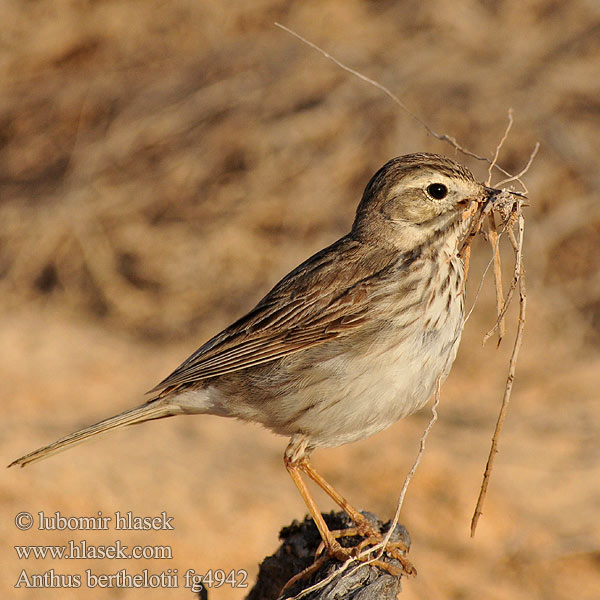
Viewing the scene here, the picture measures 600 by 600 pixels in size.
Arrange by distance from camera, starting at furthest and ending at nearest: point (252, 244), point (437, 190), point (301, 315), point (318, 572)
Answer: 1. point (252, 244)
2. point (301, 315)
3. point (318, 572)
4. point (437, 190)

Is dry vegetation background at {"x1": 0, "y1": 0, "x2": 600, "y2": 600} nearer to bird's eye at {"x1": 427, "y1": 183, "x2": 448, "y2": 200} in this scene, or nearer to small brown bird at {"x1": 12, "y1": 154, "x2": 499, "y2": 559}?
small brown bird at {"x1": 12, "y1": 154, "x2": 499, "y2": 559}

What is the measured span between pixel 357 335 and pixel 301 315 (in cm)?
43

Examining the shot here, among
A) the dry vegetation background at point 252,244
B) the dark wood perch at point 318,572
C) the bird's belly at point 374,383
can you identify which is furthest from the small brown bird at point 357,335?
the dry vegetation background at point 252,244

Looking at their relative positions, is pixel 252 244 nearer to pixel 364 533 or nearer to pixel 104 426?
pixel 104 426

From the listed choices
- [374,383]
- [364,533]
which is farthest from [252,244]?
[374,383]

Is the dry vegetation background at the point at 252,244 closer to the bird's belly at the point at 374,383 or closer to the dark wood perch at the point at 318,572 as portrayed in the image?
the dark wood perch at the point at 318,572

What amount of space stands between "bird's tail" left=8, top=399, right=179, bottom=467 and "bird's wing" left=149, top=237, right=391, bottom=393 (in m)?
0.14

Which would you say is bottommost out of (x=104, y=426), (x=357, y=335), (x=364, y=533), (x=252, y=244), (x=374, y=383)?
(x=364, y=533)

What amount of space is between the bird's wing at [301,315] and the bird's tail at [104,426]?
5.6 inches

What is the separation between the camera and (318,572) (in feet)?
18.9

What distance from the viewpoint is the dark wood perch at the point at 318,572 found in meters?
5.36

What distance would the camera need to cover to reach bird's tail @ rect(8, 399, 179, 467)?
572 cm

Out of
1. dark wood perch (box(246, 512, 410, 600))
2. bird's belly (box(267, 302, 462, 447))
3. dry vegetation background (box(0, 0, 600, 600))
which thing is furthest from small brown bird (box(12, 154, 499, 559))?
dry vegetation background (box(0, 0, 600, 600))

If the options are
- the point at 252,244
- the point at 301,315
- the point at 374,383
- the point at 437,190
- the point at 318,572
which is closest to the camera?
the point at 374,383
